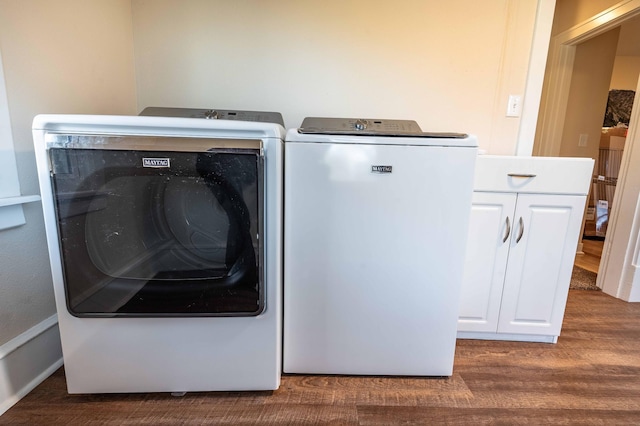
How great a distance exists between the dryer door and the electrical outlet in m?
1.48

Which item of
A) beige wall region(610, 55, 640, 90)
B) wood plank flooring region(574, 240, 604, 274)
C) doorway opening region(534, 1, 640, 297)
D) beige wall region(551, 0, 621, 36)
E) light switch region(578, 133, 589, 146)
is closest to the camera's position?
beige wall region(551, 0, 621, 36)

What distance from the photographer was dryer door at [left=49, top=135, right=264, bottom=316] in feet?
2.96

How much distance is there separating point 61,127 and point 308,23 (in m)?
1.27

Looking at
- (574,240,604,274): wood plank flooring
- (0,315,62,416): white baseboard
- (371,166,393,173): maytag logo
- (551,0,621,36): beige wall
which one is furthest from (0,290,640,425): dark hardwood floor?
(551,0,621,36): beige wall

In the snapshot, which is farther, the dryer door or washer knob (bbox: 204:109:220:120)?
washer knob (bbox: 204:109:220:120)

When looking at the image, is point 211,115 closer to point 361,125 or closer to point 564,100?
point 361,125

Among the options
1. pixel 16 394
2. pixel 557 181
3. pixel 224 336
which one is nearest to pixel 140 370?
pixel 224 336

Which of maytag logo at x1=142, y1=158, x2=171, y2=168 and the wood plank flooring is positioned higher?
maytag logo at x1=142, y1=158, x2=171, y2=168

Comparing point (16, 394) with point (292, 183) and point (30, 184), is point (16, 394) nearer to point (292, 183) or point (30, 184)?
point (30, 184)

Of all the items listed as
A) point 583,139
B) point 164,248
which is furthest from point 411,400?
point 583,139

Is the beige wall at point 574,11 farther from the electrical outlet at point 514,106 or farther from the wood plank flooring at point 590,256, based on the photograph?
the wood plank flooring at point 590,256

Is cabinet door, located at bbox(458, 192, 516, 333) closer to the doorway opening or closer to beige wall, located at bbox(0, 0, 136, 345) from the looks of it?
the doorway opening

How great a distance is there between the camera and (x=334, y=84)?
167 centimetres

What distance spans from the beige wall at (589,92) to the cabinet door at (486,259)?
2266mm
